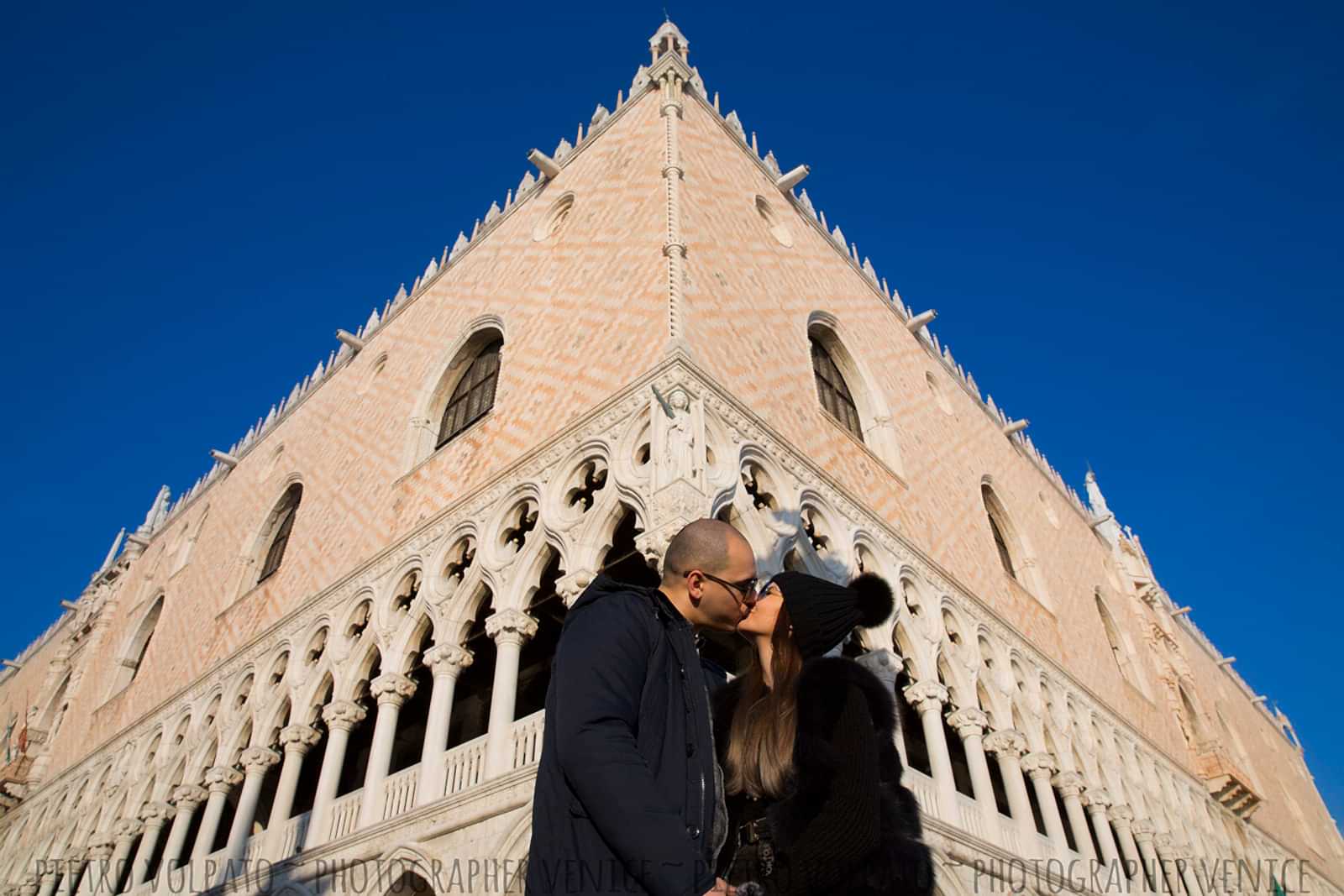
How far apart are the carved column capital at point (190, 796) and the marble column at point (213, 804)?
83 mm

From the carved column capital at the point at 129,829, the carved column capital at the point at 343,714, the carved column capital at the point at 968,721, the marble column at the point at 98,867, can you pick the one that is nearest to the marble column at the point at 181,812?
the carved column capital at the point at 129,829

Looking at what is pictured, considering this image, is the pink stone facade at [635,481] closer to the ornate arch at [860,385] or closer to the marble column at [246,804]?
the ornate arch at [860,385]

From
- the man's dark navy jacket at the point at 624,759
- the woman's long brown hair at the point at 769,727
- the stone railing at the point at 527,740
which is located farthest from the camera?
the stone railing at the point at 527,740

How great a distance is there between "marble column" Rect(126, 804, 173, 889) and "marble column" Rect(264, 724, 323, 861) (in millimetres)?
2464

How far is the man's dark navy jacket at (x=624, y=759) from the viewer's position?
1.56 metres

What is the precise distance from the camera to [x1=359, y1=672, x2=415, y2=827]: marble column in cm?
733

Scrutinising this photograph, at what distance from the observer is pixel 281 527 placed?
13.6 m

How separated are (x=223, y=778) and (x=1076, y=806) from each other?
9535 millimetres

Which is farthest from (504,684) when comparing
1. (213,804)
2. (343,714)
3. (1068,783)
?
(1068,783)

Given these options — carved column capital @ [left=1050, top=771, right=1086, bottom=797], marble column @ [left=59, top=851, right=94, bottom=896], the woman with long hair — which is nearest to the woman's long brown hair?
the woman with long hair

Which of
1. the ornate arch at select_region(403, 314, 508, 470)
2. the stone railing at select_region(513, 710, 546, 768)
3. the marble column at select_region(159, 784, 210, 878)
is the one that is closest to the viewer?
the stone railing at select_region(513, 710, 546, 768)

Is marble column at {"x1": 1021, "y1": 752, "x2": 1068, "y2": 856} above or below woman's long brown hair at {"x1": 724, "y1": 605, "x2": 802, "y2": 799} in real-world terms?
above

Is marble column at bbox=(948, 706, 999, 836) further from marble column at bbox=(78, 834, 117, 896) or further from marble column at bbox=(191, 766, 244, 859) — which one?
marble column at bbox=(78, 834, 117, 896)

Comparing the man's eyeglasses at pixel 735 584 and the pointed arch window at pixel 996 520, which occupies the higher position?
the pointed arch window at pixel 996 520
